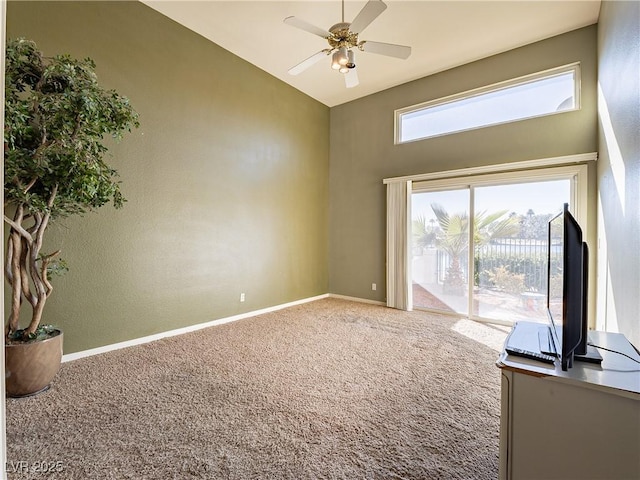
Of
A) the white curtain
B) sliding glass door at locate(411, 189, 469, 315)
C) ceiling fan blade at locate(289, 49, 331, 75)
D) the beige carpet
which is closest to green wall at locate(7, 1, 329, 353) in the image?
the beige carpet

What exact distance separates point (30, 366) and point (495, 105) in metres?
5.61

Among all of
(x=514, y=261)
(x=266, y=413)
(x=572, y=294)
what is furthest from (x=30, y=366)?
(x=514, y=261)

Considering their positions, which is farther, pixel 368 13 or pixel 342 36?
pixel 342 36

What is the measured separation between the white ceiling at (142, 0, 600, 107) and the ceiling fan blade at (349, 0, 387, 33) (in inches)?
33.1

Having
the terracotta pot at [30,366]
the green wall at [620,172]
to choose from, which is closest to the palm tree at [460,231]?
the green wall at [620,172]

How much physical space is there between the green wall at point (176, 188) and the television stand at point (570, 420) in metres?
3.39

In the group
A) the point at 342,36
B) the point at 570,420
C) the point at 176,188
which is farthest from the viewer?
the point at 176,188

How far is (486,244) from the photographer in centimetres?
412

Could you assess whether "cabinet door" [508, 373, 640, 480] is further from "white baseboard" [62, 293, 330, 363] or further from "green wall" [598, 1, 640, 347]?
"white baseboard" [62, 293, 330, 363]

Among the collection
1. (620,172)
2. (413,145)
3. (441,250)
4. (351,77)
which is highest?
(351,77)

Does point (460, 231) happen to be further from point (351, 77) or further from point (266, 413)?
point (266, 413)

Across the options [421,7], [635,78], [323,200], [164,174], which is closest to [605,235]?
[635,78]

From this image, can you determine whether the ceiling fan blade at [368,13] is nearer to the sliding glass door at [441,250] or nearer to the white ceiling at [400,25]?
the white ceiling at [400,25]

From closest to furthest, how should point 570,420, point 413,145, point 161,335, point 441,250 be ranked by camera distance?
point 570,420 < point 161,335 < point 441,250 < point 413,145
